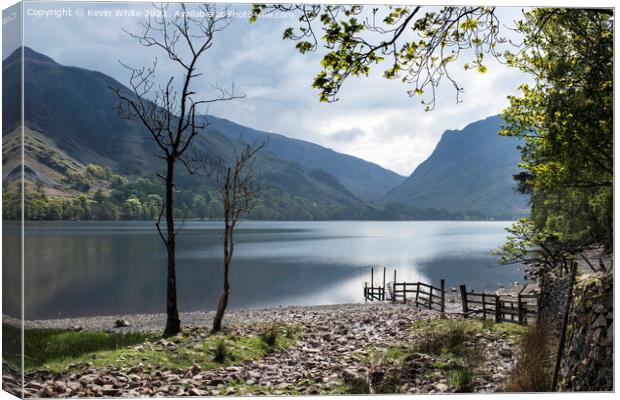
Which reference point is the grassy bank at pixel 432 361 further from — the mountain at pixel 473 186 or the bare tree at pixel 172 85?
the mountain at pixel 473 186

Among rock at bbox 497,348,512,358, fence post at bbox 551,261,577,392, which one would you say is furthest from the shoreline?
fence post at bbox 551,261,577,392

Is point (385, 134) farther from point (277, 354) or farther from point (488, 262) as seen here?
point (488, 262)

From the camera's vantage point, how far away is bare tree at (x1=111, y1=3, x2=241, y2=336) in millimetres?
6566

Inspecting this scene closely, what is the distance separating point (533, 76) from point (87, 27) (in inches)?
241

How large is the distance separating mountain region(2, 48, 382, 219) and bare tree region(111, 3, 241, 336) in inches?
16.3

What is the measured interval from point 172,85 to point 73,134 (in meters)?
7.20

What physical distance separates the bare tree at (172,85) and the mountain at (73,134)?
1.36 ft

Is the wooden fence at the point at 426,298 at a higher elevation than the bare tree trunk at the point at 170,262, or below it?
below

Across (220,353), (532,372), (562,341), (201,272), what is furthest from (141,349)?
(201,272)

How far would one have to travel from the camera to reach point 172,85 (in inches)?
329

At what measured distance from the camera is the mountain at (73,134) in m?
5.71

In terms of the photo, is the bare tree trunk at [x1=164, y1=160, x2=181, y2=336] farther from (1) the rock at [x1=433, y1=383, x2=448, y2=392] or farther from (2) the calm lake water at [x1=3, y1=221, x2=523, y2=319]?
(1) the rock at [x1=433, y1=383, x2=448, y2=392]

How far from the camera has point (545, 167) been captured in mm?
8859

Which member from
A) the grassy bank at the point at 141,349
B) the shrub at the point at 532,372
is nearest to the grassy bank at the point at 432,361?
the shrub at the point at 532,372
